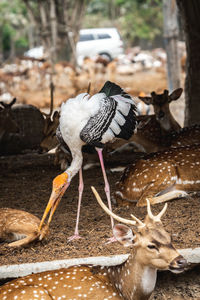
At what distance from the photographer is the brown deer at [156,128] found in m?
7.75

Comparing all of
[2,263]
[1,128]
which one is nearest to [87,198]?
[2,263]

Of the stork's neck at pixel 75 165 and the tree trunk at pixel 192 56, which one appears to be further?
the tree trunk at pixel 192 56

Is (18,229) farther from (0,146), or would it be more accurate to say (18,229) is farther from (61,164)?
(0,146)

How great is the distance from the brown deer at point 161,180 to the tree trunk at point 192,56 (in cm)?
339

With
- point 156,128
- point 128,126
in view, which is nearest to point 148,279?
point 128,126

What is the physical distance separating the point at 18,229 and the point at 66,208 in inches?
49.8

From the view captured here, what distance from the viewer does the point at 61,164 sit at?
25.4ft

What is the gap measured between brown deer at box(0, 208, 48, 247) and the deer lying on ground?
998mm

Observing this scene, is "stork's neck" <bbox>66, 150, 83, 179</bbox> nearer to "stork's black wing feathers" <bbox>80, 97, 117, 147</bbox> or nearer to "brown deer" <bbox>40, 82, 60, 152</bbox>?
"stork's black wing feathers" <bbox>80, 97, 117, 147</bbox>

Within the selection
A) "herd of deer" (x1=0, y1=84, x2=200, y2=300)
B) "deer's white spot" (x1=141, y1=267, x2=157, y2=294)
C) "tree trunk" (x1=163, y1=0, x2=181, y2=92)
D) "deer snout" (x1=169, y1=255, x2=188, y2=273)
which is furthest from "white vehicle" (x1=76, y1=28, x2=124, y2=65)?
"deer snout" (x1=169, y1=255, x2=188, y2=273)

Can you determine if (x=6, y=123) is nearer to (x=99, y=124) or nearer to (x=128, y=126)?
(x=128, y=126)

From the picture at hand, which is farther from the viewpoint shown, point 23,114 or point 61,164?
point 23,114

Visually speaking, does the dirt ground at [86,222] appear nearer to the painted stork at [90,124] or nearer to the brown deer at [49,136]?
the painted stork at [90,124]

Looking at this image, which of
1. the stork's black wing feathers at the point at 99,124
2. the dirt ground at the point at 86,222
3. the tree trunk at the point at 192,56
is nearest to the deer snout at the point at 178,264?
the dirt ground at the point at 86,222
